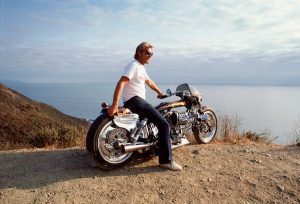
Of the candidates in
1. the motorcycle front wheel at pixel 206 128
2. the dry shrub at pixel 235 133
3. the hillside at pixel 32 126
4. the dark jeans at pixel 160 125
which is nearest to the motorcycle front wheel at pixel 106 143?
the dark jeans at pixel 160 125

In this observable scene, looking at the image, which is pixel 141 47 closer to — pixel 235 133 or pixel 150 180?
pixel 150 180

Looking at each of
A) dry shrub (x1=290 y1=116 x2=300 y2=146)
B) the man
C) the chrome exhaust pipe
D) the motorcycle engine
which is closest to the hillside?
the motorcycle engine

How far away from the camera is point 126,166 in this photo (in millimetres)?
6328

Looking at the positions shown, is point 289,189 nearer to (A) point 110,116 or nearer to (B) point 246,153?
(B) point 246,153

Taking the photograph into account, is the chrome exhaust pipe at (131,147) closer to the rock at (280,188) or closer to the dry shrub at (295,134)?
the rock at (280,188)

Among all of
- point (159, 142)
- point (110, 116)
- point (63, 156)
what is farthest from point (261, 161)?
point (63, 156)

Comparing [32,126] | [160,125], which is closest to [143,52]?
[160,125]

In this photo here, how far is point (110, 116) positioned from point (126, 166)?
3.15ft

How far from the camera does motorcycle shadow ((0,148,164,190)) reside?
575 cm

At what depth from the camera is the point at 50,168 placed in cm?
624

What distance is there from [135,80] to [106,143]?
1.14 metres

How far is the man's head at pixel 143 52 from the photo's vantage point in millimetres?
6164

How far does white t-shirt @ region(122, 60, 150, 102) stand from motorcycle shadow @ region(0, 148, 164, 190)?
120 cm

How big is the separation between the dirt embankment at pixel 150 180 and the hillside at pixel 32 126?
1.47 metres
